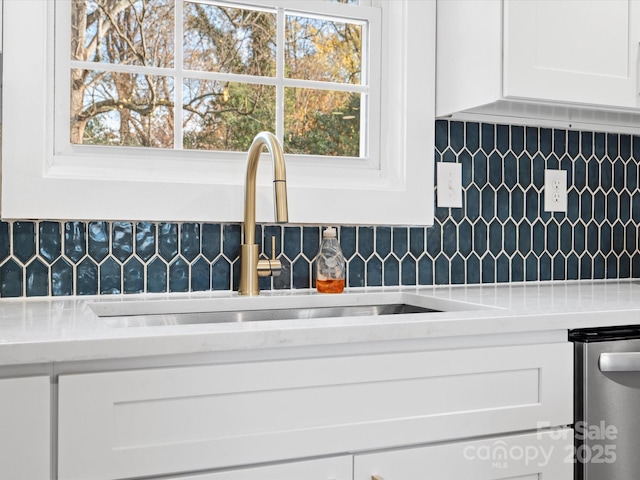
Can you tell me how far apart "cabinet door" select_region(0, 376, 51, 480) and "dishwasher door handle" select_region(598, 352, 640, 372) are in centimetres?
109

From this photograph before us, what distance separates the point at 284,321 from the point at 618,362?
724 mm

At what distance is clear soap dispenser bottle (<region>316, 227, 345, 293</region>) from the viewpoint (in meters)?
1.81

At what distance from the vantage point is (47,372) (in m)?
1.05

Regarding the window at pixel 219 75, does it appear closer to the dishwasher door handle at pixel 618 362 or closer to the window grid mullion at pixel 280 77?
the window grid mullion at pixel 280 77

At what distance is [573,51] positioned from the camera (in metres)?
1.81

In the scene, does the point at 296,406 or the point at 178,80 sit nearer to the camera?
the point at 296,406

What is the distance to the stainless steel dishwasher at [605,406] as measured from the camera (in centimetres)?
141

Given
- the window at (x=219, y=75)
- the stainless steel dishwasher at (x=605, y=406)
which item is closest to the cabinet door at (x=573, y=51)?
the window at (x=219, y=75)

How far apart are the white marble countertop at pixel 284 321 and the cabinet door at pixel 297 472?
0.21 metres

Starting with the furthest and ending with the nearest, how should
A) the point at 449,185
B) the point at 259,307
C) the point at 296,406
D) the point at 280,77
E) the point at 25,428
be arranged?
the point at 449,185 < the point at 280,77 < the point at 259,307 < the point at 296,406 < the point at 25,428

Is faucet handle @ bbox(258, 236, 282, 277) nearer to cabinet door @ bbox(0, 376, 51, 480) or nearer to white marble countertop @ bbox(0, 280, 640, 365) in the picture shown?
white marble countertop @ bbox(0, 280, 640, 365)

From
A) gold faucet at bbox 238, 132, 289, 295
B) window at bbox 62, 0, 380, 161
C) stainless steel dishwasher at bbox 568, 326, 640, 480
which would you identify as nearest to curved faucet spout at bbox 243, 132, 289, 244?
gold faucet at bbox 238, 132, 289, 295

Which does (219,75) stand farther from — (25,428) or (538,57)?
(25,428)

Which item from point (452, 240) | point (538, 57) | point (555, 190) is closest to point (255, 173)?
point (452, 240)
